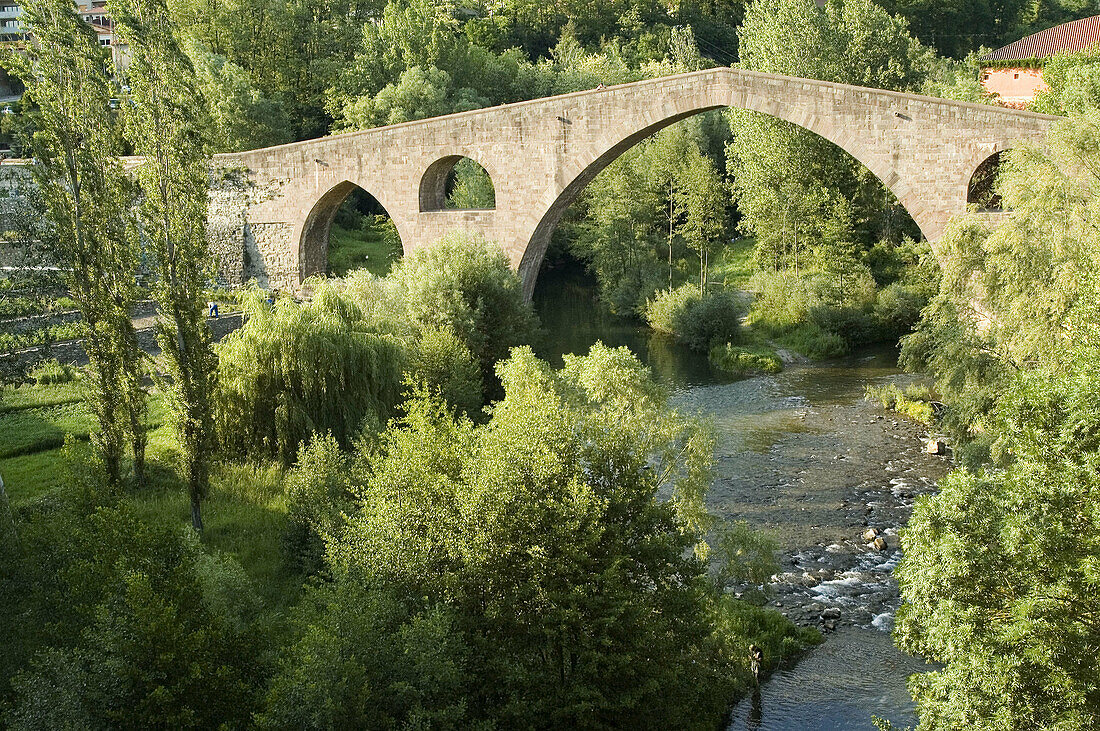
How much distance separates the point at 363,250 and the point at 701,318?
13302 millimetres

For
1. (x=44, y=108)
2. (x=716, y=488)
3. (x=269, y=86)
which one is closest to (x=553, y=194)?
(x=716, y=488)

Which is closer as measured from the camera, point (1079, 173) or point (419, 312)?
point (1079, 173)

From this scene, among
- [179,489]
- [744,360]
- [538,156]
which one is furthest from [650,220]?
[179,489]

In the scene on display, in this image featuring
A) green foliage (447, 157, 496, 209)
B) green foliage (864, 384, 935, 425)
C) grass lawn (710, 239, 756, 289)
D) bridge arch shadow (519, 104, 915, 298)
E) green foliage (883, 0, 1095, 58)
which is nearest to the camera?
green foliage (864, 384, 935, 425)

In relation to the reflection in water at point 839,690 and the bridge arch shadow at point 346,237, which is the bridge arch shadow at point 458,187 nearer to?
the bridge arch shadow at point 346,237

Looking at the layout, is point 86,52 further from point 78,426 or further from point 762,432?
point 762,432

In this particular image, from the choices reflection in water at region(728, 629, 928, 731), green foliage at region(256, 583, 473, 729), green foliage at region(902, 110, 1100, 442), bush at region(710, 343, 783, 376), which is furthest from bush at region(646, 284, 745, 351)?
green foliage at region(256, 583, 473, 729)

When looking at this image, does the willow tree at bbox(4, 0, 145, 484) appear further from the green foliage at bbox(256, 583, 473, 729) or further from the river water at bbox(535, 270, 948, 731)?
the river water at bbox(535, 270, 948, 731)

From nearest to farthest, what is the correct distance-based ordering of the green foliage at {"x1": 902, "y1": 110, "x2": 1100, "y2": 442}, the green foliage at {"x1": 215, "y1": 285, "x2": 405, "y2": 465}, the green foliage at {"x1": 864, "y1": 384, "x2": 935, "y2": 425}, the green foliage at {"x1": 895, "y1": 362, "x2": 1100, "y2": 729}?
1. the green foliage at {"x1": 895, "y1": 362, "x2": 1100, "y2": 729}
2. the green foliage at {"x1": 902, "y1": 110, "x2": 1100, "y2": 442}
3. the green foliage at {"x1": 215, "y1": 285, "x2": 405, "y2": 465}
4. the green foliage at {"x1": 864, "y1": 384, "x2": 935, "y2": 425}

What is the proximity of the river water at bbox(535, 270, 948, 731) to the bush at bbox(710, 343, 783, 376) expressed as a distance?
434 mm

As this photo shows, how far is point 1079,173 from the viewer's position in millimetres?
16000

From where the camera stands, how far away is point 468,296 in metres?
20.7

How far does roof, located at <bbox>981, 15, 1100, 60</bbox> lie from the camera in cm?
3659

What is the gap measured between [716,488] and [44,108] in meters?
11.7
